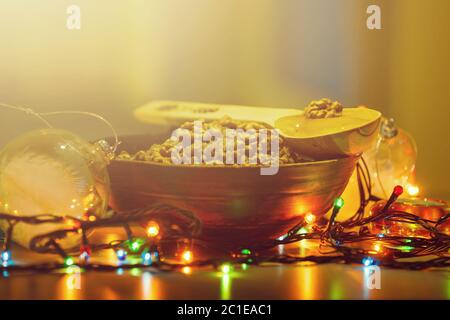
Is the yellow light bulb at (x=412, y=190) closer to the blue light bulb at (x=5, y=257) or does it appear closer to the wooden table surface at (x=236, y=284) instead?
the wooden table surface at (x=236, y=284)

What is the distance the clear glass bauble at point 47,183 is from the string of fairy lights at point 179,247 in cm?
1

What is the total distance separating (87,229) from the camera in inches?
33.4

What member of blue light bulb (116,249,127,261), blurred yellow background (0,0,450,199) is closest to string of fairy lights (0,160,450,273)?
blue light bulb (116,249,127,261)

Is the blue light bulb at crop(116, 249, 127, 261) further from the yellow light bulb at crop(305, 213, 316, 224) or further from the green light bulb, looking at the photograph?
the yellow light bulb at crop(305, 213, 316, 224)

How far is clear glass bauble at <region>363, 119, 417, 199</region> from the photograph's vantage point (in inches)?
47.3

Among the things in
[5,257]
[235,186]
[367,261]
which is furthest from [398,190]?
[5,257]

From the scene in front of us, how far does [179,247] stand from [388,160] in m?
0.50

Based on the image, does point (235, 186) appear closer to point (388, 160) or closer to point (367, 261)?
point (367, 261)

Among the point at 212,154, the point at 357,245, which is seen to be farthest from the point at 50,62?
the point at 357,245

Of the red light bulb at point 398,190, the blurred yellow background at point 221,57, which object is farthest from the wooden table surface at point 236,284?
the blurred yellow background at point 221,57

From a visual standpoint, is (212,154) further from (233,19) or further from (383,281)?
(233,19)

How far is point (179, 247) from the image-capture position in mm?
867

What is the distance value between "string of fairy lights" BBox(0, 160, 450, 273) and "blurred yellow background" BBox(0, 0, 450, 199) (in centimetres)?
46

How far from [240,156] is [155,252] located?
0.17 meters
